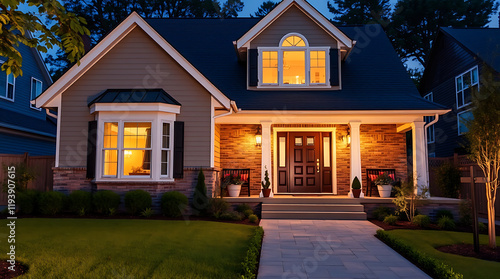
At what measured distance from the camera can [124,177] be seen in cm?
1030

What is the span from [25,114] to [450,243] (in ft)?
54.3

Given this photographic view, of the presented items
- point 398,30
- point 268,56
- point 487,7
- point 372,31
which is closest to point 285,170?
point 268,56

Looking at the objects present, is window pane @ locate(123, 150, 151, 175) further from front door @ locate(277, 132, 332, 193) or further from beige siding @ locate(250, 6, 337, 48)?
beige siding @ locate(250, 6, 337, 48)

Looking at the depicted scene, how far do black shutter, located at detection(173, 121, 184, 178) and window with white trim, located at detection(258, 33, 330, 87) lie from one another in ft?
11.5

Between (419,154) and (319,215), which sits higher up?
(419,154)

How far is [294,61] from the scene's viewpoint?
42.8 ft

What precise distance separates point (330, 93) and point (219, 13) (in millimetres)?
17012

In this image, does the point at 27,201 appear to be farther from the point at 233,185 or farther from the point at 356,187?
the point at 356,187

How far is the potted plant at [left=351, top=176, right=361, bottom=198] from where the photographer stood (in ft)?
36.2

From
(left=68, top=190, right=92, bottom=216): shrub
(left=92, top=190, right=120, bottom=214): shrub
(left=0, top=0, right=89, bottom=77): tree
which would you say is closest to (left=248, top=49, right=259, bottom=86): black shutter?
(left=92, top=190, right=120, bottom=214): shrub

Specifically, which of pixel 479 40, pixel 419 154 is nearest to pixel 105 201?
pixel 419 154

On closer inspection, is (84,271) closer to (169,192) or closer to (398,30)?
(169,192)

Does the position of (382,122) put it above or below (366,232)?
above

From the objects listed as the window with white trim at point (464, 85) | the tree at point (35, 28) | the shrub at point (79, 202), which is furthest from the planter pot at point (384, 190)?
the window with white trim at point (464, 85)
